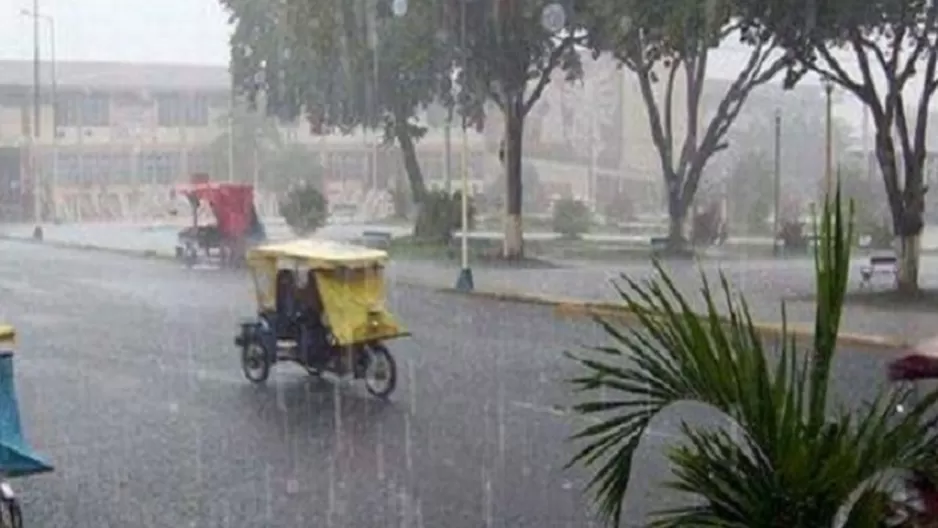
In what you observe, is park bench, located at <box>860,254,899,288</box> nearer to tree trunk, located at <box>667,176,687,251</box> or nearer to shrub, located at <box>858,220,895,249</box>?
shrub, located at <box>858,220,895,249</box>

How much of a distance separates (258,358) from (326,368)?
476mm

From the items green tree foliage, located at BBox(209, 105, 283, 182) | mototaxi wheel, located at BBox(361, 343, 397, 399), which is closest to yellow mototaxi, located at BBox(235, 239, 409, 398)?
mototaxi wheel, located at BBox(361, 343, 397, 399)

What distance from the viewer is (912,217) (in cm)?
1520

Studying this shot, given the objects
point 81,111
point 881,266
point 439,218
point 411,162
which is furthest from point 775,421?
point 411,162

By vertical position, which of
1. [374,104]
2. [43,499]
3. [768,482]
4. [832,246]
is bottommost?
[43,499]

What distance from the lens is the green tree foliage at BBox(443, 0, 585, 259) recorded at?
67.7 ft

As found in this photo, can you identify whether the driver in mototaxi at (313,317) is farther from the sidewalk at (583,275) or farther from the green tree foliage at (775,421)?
the green tree foliage at (775,421)

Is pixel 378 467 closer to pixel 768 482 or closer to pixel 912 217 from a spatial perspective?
pixel 768 482

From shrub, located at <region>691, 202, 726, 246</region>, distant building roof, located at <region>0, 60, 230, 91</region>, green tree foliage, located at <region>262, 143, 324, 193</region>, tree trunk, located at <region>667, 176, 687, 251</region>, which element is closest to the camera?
distant building roof, located at <region>0, 60, 230, 91</region>

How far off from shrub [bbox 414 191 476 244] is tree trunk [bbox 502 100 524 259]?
315cm

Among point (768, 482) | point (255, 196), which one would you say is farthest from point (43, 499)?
point (255, 196)

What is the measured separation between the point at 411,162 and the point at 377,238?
3654 mm

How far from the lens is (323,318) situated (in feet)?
30.8

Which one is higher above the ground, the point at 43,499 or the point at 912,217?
the point at 912,217
